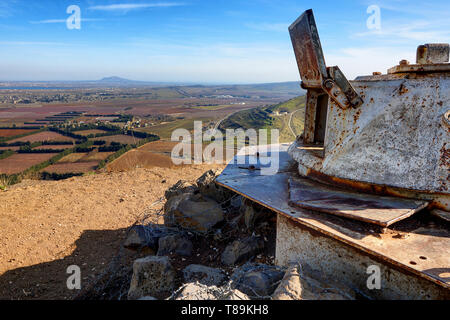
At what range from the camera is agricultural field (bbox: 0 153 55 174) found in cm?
2675

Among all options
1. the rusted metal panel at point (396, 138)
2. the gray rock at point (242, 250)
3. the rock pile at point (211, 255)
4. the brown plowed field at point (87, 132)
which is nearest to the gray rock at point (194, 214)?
the rock pile at point (211, 255)

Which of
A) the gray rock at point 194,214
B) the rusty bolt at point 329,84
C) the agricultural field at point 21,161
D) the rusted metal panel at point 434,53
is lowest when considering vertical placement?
the agricultural field at point 21,161

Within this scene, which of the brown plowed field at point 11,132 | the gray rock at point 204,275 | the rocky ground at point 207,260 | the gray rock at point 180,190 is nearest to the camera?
the rocky ground at point 207,260

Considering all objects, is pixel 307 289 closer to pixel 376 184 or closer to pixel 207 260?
pixel 376 184

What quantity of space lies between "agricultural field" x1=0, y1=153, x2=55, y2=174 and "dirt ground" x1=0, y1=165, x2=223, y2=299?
2177cm

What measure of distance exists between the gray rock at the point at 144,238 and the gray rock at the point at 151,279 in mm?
1315

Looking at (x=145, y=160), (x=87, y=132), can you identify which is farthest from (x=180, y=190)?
(x=87, y=132)

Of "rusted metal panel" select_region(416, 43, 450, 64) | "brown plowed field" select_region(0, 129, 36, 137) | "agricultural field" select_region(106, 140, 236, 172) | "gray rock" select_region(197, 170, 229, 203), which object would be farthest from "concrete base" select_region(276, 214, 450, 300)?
"brown plowed field" select_region(0, 129, 36, 137)

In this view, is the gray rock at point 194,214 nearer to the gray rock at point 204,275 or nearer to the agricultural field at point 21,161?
the gray rock at point 204,275

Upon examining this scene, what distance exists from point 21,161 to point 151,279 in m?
33.4

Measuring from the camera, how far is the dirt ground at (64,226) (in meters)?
4.84

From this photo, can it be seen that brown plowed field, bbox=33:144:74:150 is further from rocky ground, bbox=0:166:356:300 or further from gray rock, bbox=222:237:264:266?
gray rock, bbox=222:237:264:266

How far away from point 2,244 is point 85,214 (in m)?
1.64
